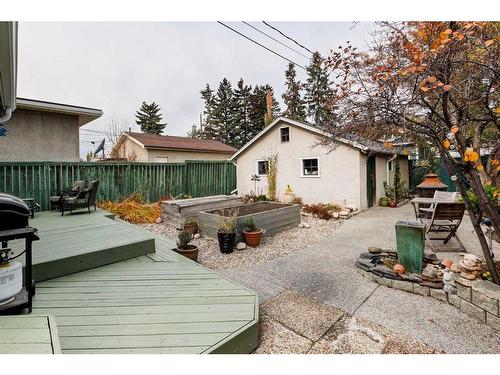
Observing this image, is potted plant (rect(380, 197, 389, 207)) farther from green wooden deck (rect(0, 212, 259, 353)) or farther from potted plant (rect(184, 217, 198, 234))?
green wooden deck (rect(0, 212, 259, 353))

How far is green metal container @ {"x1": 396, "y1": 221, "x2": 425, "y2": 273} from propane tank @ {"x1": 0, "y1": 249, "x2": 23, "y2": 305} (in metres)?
4.27

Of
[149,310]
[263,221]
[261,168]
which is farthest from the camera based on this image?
[261,168]

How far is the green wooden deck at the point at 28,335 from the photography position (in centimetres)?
141

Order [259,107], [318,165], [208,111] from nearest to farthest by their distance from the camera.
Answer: [318,165], [259,107], [208,111]

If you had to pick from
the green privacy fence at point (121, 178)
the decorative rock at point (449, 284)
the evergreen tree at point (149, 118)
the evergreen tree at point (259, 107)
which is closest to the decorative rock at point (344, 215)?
the decorative rock at point (449, 284)

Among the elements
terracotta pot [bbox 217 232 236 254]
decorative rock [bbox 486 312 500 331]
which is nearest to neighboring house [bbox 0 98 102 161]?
terracotta pot [bbox 217 232 236 254]

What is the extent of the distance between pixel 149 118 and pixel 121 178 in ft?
86.9

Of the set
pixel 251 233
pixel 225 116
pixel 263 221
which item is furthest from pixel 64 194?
pixel 225 116

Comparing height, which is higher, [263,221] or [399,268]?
[263,221]

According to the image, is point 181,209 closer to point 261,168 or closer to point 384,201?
point 261,168

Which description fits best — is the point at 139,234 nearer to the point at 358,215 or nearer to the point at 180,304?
the point at 180,304

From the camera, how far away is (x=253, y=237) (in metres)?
5.05
